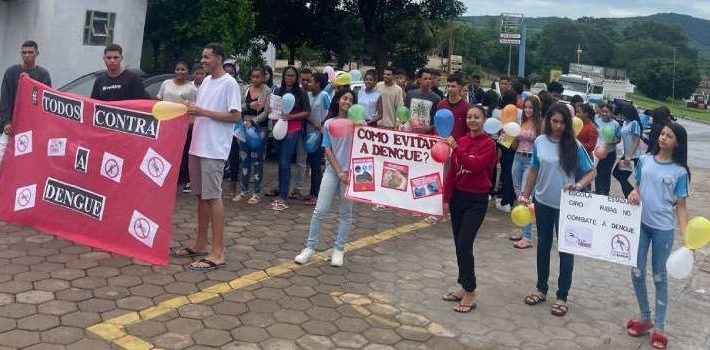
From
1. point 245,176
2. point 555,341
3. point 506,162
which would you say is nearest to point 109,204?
point 245,176

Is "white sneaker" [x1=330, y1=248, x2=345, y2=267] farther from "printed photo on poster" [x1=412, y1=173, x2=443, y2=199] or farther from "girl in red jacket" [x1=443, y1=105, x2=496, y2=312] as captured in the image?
"girl in red jacket" [x1=443, y1=105, x2=496, y2=312]

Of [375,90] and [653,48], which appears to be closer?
[375,90]

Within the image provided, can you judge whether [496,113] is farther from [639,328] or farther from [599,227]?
[639,328]

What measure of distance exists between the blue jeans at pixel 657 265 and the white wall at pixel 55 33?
32.2ft

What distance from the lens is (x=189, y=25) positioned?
42.1 feet

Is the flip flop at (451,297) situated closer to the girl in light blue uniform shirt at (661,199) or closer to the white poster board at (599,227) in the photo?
the white poster board at (599,227)

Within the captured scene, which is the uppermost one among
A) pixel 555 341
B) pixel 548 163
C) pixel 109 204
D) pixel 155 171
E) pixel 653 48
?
pixel 653 48

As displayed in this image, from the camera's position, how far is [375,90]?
8320 mm

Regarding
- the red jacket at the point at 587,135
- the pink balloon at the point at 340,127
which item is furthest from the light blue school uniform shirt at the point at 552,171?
the red jacket at the point at 587,135

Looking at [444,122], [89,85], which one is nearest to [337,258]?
[444,122]

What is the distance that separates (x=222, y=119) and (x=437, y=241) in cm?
275

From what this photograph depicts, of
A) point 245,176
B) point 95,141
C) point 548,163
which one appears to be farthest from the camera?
point 245,176

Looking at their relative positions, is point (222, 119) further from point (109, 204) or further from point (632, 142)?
point (632, 142)

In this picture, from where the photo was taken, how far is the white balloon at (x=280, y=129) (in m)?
A: 7.38
